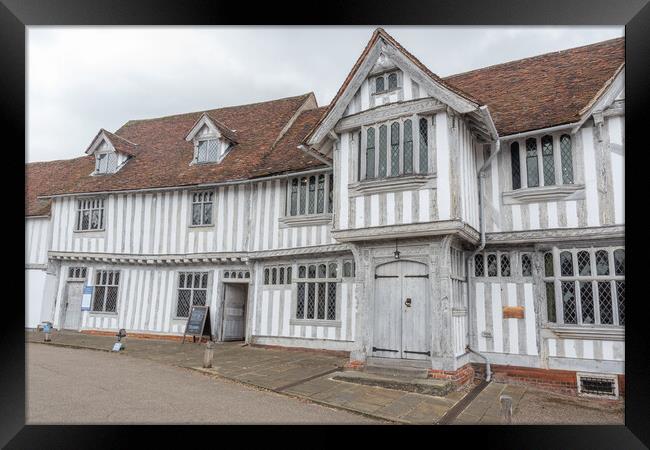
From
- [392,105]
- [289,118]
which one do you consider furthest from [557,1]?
[289,118]

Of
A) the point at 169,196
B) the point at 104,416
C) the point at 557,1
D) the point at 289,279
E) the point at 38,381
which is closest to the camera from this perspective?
the point at 557,1

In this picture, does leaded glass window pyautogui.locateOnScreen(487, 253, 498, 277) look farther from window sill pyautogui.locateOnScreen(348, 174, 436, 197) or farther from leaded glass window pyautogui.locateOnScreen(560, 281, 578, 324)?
window sill pyautogui.locateOnScreen(348, 174, 436, 197)

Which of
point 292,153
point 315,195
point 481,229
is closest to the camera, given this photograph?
point 481,229

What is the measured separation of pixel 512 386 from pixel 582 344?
1318 millimetres

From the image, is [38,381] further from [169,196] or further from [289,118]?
[289,118]

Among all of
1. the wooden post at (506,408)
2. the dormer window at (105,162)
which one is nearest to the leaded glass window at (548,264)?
the wooden post at (506,408)

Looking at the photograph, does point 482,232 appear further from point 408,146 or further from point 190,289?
point 190,289

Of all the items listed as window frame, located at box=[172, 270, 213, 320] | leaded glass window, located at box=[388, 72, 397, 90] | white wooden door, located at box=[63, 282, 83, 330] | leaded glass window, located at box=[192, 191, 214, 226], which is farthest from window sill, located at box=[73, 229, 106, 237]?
leaded glass window, located at box=[388, 72, 397, 90]

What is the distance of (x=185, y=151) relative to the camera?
13.9 meters

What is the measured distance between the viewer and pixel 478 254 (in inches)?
327

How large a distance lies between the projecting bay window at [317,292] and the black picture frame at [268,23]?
5.55 metres

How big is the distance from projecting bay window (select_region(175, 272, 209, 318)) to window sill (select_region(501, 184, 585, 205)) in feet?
26.8

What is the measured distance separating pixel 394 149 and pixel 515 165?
235 centimetres

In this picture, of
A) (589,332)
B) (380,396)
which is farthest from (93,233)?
(589,332)
